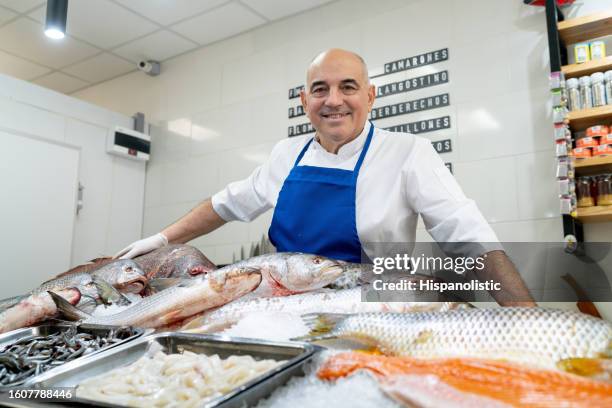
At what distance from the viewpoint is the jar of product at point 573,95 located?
2734mm

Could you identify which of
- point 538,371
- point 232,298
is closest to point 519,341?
point 538,371

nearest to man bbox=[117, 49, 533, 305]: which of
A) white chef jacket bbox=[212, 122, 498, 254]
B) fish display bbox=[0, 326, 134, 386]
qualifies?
white chef jacket bbox=[212, 122, 498, 254]

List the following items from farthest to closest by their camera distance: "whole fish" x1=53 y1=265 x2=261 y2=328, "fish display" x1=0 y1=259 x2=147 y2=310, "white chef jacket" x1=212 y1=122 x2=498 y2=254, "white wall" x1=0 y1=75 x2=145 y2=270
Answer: "white wall" x1=0 y1=75 x2=145 y2=270
"white chef jacket" x1=212 y1=122 x2=498 y2=254
"fish display" x1=0 y1=259 x2=147 y2=310
"whole fish" x1=53 y1=265 x2=261 y2=328

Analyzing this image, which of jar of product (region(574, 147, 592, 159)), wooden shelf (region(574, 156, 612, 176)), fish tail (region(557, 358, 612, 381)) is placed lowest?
fish tail (region(557, 358, 612, 381))

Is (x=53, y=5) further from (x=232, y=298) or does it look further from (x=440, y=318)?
(x=440, y=318)

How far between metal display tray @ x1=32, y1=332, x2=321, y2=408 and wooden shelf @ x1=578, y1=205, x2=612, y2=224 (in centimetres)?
234

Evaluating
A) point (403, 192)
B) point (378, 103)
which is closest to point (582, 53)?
point (378, 103)

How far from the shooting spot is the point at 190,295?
1293 mm

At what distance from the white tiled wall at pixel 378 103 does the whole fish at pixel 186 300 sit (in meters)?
2.41

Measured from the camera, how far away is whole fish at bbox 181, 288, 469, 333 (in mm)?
1129

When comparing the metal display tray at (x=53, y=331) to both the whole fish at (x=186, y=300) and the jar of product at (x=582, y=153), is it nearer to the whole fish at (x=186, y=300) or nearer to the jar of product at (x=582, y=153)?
the whole fish at (x=186, y=300)

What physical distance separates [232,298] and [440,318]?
24.7 inches

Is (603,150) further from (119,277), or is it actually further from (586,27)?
(119,277)

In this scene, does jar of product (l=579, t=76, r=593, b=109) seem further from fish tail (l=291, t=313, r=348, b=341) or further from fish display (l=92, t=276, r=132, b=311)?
fish display (l=92, t=276, r=132, b=311)
